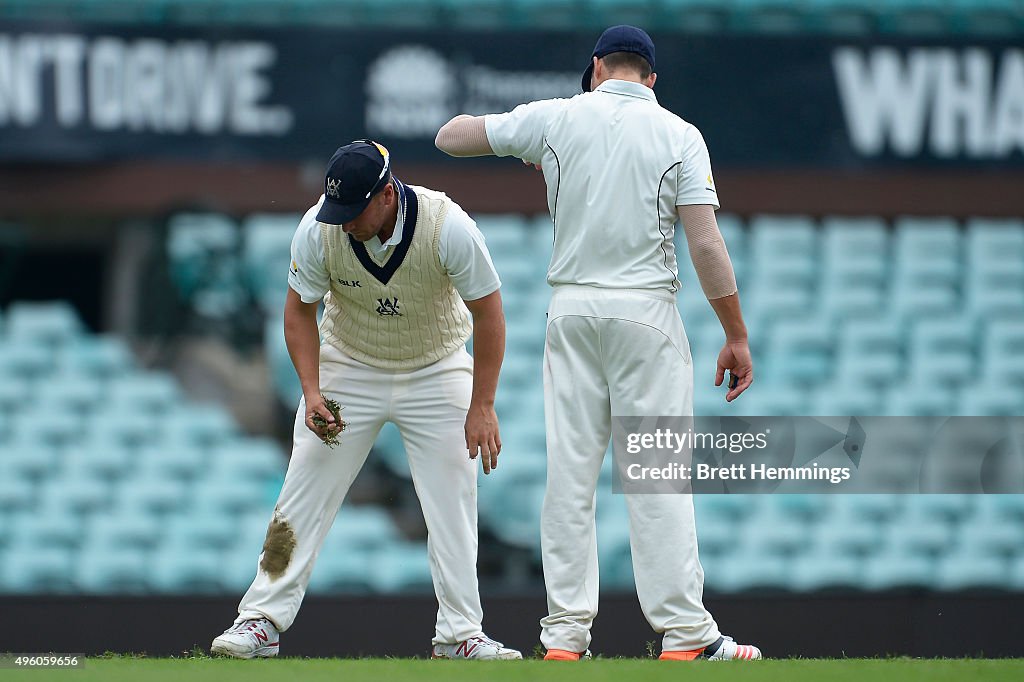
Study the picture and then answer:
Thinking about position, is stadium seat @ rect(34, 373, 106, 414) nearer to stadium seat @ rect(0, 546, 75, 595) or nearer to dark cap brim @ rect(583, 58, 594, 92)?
stadium seat @ rect(0, 546, 75, 595)

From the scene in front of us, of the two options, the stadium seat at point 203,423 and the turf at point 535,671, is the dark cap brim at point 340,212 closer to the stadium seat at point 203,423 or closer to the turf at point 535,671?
the turf at point 535,671

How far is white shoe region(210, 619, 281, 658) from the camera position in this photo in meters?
3.82

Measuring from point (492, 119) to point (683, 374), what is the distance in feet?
2.83

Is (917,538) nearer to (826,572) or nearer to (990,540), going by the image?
(990,540)

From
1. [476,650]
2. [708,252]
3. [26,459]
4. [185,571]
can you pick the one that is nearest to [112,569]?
[185,571]

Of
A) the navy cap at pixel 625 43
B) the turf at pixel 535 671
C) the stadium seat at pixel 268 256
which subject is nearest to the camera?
the turf at pixel 535 671

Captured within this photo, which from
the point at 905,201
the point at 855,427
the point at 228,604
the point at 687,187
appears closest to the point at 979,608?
the point at 855,427

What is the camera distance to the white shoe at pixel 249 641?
3818 millimetres

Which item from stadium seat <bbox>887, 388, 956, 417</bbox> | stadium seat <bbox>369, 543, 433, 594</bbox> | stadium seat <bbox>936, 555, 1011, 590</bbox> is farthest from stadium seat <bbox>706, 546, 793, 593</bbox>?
stadium seat <bbox>369, 543, 433, 594</bbox>

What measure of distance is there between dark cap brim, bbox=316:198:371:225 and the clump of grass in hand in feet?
1.89

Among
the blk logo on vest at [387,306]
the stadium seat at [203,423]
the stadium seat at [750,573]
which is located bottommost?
the stadium seat at [750,573]

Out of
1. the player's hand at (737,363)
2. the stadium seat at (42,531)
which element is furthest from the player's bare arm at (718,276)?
the stadium seat at (42,531)

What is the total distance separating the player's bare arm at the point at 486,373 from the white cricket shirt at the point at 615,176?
0.87 ft

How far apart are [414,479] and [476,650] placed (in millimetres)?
522
